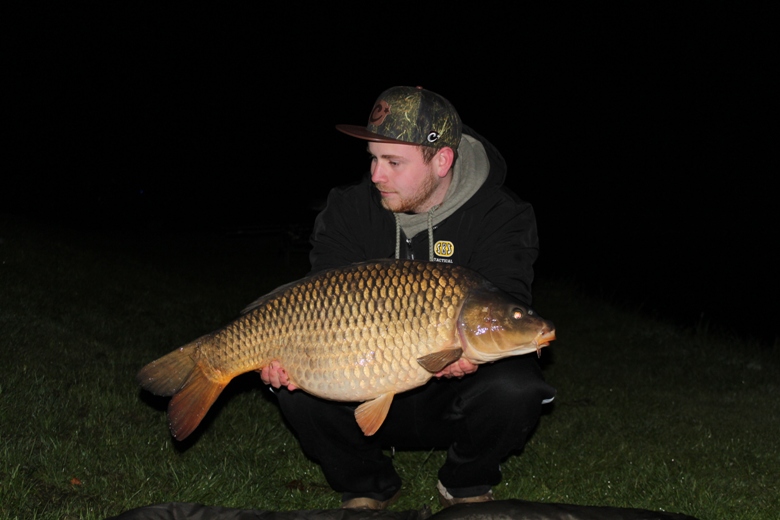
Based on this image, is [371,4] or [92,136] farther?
[371,4]

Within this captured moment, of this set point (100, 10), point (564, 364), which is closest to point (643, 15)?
point (100, 10)

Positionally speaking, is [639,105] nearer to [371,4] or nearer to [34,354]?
[371,4]

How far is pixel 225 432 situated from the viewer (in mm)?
2635

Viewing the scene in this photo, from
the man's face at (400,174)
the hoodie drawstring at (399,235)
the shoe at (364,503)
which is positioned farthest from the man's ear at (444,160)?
the shoe at (364,503)

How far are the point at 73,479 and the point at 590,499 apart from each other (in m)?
1.49

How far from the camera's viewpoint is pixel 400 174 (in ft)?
6.93

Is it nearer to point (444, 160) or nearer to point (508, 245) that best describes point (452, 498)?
point (508, 245)

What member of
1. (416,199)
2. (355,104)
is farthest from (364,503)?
(355,104)

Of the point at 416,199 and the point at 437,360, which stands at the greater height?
the point at 416,199

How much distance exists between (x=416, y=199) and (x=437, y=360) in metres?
0.59

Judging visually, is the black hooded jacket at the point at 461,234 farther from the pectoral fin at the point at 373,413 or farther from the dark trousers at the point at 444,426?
the pectoral fin at the point at 373,413

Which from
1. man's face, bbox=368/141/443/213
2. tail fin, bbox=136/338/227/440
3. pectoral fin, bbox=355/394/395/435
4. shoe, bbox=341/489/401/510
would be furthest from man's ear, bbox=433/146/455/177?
shoe, bbox=341/489/401/510

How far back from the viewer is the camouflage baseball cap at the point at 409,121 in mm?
2064

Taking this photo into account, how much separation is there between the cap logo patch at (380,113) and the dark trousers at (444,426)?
28.5 inches
